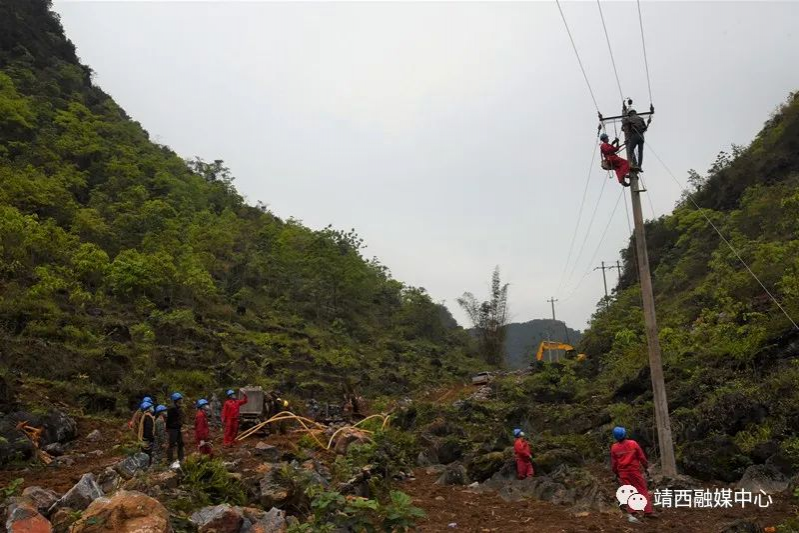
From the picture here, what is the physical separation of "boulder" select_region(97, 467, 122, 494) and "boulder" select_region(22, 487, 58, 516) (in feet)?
2.28

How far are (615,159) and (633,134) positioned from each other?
56 cm

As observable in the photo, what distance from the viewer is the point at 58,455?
1134 cm

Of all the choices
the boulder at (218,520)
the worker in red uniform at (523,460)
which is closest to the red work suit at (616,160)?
the worker in red uniform at (523,460)

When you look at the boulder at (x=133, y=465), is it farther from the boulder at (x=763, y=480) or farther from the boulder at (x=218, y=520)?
the boulder at (x=763, y=480)

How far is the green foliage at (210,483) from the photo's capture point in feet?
24.0

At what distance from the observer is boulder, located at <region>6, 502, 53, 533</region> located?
518cm

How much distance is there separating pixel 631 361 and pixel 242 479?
13.9m

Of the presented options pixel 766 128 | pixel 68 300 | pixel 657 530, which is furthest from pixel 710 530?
pixel 766 128

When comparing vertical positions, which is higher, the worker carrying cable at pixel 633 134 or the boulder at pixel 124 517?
the worker carrying cable at pixel 633 134

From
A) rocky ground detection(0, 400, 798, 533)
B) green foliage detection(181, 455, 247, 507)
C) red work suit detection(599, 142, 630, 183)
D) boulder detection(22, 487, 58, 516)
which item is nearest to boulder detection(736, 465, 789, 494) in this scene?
rocky ground detection(0, 400, 798, 533)

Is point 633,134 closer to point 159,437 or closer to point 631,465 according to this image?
point 631,465

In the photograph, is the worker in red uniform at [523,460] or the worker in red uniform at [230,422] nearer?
the worker in red uniform at [523,460]

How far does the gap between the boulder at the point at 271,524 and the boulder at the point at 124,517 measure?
1.12 meters

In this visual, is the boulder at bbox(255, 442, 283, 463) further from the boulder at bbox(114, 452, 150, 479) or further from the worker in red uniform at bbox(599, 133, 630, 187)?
the worker in red uniform at bbox(599, 133, 630, 187)
